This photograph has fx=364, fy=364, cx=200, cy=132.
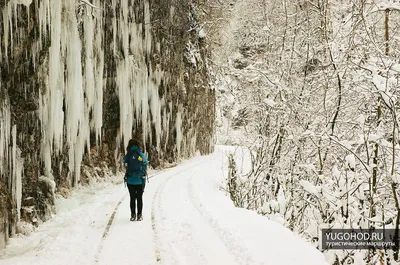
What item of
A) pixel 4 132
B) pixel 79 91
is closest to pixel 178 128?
pixel 79 91

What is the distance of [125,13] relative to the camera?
14.9 m

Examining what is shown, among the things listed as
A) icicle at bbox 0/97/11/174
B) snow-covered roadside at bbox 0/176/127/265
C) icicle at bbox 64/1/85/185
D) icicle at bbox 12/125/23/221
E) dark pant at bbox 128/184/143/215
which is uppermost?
icicle at bbox 64/1/85/185

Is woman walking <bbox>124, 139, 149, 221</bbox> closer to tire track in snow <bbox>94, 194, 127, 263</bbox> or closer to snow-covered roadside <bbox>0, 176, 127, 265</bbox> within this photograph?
tire track in snow <bbox>94, 194, 127, 263</bbox>

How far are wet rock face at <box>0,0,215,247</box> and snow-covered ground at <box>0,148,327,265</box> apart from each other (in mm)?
897

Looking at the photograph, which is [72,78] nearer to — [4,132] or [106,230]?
[4,132]

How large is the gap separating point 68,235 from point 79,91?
451 cm

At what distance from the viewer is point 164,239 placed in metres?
6.49

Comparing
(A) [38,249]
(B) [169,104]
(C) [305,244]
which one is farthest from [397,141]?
(B) [169,104]

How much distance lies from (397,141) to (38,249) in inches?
235

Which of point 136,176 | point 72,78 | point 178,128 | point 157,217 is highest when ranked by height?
point 72,78

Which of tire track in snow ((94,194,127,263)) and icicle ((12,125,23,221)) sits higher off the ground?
icicle ((12,125,23,221))

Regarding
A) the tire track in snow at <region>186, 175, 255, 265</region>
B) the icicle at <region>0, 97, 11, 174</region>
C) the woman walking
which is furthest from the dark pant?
the icicle at <region>0, 97, 11, 174</region>

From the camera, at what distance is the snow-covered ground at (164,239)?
216 inches

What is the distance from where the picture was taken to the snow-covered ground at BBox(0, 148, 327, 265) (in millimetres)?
5477
